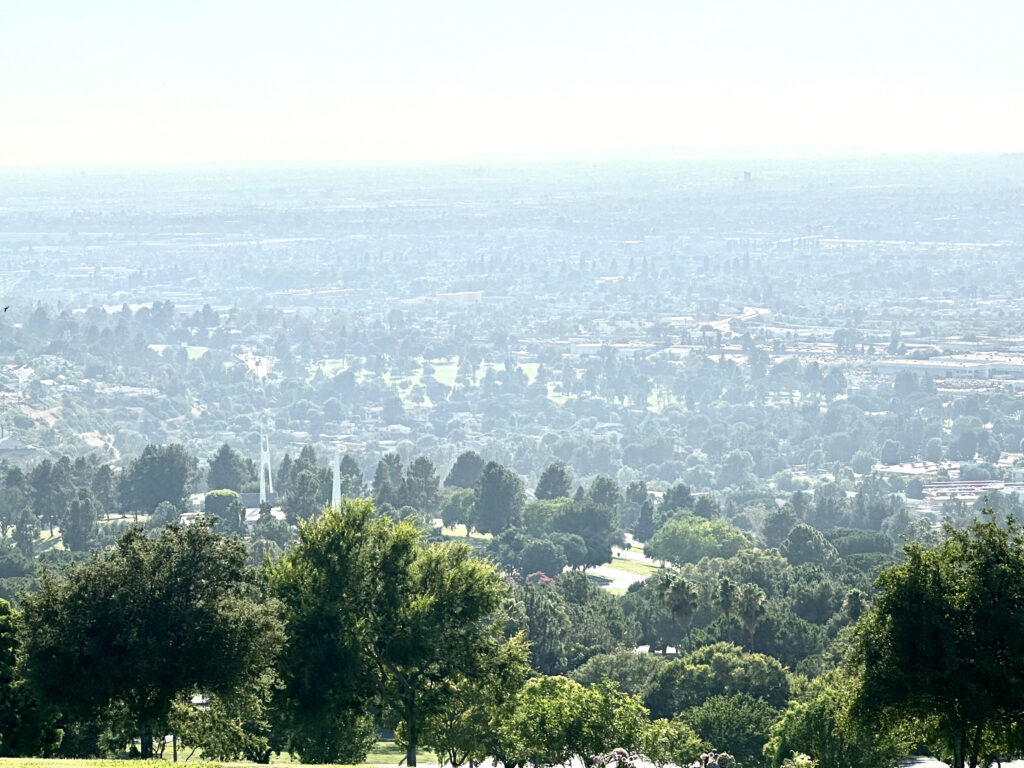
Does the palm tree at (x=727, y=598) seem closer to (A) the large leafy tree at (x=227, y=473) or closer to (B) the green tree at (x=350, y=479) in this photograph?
(B) the green tree at (x=350, y=479)

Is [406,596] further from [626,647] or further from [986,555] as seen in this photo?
[626,647]

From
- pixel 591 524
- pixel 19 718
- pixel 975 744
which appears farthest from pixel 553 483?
pixel 975 744

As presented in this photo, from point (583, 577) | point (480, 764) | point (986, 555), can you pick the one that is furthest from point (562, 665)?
point (986, 555)

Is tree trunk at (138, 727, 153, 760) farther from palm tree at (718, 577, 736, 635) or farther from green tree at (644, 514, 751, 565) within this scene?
green tree at (644, 514, 751, 565)

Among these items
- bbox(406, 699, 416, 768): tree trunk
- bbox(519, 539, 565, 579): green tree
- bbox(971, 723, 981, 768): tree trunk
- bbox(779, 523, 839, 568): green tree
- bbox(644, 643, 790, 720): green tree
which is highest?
bbox(971, 723, 981, 768): tree trunk

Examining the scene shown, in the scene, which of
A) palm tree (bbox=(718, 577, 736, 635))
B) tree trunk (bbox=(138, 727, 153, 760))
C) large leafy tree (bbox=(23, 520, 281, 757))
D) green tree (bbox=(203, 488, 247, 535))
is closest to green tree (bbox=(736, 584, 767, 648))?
palm tree (bbox=(718, 577, 736, 635))

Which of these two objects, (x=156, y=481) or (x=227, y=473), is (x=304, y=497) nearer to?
(x=156, y=481)
